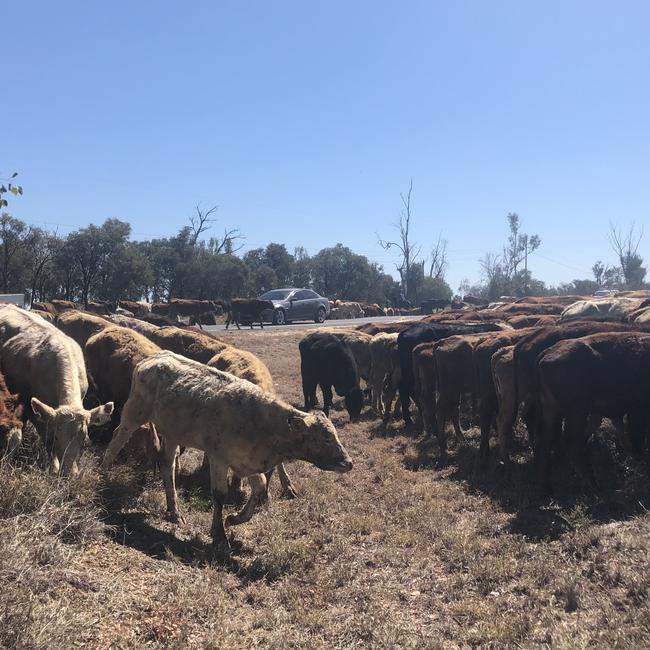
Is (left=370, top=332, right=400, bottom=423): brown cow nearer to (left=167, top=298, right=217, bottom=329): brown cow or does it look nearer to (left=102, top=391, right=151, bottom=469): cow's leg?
(left=102, top=391, right=151, bottom=469): cow's leg

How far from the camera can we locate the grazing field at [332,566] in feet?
15.1

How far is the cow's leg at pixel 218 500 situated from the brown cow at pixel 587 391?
4.14m

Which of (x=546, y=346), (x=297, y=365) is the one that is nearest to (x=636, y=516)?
(x=546, y=346)

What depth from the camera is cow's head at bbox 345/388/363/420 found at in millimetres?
14242

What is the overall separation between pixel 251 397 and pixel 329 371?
25.5ft

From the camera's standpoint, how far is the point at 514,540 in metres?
Result: 6.53

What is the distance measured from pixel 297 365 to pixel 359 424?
7780mm

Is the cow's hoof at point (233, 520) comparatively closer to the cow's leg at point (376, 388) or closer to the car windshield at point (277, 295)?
the cow's leg at point (376, 388)

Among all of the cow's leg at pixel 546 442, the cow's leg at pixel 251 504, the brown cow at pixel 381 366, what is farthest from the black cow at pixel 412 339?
the cow's leg at pixel 251 504

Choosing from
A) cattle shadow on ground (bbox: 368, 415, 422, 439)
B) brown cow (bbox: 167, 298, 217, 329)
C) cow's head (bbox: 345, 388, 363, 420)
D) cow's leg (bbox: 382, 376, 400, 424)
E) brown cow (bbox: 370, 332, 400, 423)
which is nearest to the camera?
cattle shadow on ground (bbox: 368, 415, 422, 439)

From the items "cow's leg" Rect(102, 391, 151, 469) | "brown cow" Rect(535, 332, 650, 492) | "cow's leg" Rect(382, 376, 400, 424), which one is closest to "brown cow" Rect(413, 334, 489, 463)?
"cow's leg" Rect(382, 376, 400, 424)

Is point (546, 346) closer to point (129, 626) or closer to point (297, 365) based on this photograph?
point (129, 626)

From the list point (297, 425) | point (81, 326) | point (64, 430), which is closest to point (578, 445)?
point (297, 425)

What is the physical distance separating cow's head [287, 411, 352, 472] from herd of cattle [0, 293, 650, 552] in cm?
1
